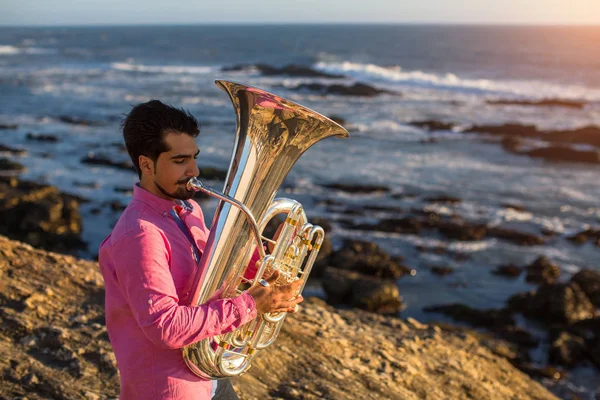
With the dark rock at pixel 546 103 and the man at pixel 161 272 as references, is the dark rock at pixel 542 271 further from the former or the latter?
the dark rock at pixel 546 103

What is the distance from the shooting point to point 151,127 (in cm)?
212

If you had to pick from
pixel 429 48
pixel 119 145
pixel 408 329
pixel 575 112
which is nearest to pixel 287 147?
→ pixel 408 329

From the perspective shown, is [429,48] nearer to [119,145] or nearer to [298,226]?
[119,145]

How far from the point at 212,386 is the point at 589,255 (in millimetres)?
12756

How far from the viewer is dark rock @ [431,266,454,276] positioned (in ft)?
39.1

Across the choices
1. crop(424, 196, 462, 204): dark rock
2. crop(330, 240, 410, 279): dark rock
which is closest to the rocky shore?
crop(330, 240, 410, 279): dark rock

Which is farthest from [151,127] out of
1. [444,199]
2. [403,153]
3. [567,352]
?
[403,153]

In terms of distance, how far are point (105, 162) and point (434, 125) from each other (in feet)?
51.9

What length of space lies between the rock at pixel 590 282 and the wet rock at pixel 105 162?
1332cm

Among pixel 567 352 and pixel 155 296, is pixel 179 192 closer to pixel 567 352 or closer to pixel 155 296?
pixel 155 296

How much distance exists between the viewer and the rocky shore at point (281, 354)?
402 centimetres

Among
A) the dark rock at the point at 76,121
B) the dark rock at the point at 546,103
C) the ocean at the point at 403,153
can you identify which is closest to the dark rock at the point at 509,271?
the ocean at the point at 403,153

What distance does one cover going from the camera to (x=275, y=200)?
8.37ft

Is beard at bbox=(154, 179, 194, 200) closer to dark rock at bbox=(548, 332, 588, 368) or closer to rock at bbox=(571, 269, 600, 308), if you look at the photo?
dark rock at bbox=(548, 332, 588, 368)
